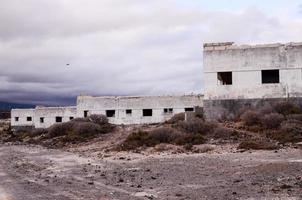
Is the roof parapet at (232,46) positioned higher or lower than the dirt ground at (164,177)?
higher

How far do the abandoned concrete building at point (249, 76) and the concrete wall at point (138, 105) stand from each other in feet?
34.6

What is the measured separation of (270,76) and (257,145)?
10.5 m

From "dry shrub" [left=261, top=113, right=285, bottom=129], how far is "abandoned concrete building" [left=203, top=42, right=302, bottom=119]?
11.5 ft

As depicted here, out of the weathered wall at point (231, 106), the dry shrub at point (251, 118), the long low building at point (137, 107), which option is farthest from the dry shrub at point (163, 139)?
the long low building at point (137, 107)

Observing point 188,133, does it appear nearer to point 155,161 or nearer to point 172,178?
point 155,161

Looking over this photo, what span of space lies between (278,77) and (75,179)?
18.6m

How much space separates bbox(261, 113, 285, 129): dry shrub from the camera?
27.9 meters

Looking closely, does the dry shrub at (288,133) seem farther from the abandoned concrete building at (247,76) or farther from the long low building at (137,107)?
the long low building at (137,107)

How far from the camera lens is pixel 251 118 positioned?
29406 millimetres

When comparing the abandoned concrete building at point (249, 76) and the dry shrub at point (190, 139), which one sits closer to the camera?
the dry shrub at point (190, 139)

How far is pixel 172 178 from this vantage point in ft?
54.4

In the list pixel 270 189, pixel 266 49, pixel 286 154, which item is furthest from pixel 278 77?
pixel 270 189

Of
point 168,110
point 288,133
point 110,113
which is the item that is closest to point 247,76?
point 288,133

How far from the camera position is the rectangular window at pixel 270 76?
1271 inches
